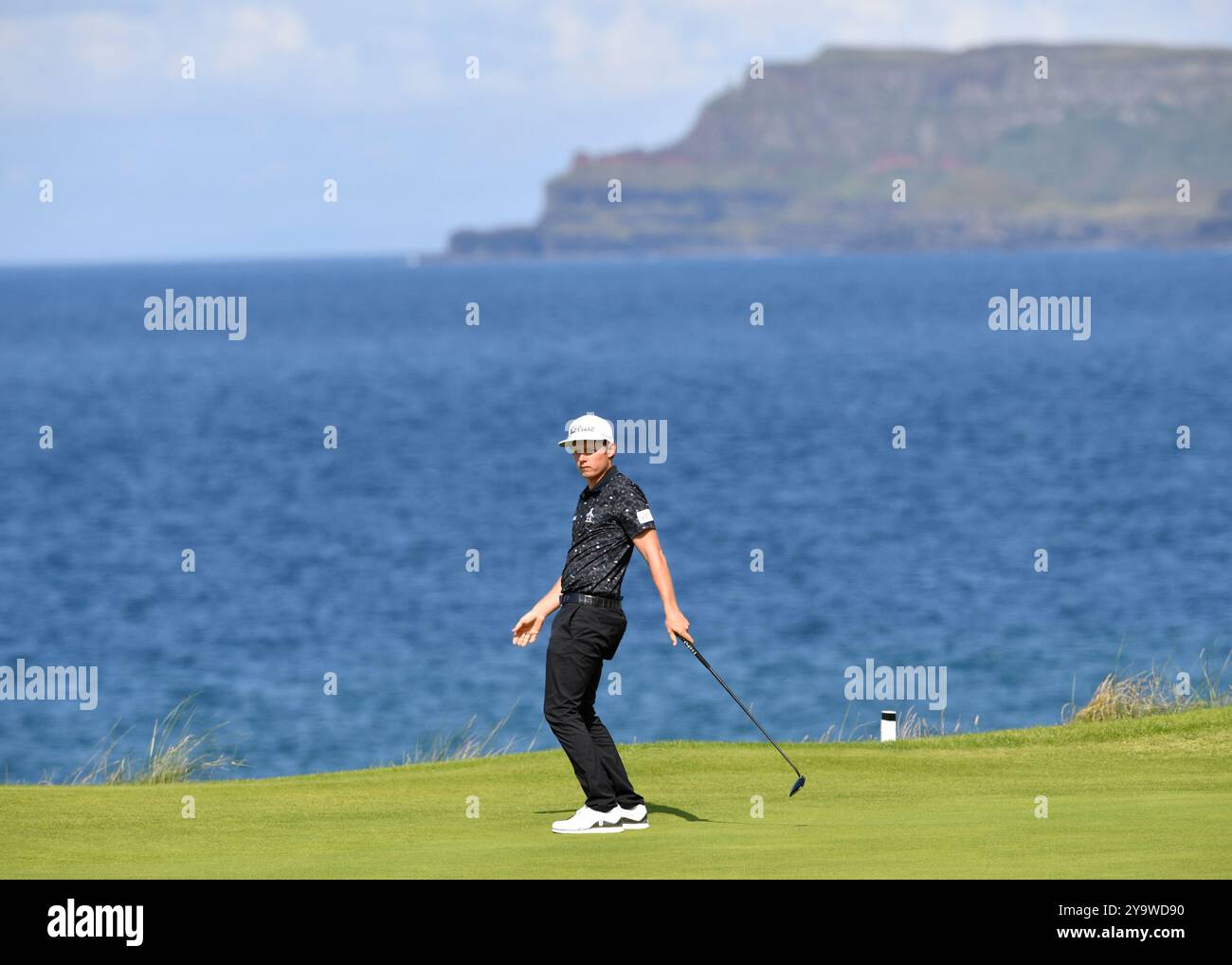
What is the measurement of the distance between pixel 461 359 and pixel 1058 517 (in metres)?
69.9

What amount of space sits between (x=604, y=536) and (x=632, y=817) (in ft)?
5.08

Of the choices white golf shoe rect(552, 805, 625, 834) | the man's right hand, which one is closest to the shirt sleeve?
the man's right hand

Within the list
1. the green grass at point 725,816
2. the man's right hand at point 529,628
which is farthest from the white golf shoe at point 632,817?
the man's right hand at point 529,628

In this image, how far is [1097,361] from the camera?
107812 mm

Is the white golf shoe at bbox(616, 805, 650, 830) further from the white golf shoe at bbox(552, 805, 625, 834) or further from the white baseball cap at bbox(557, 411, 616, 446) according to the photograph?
the white baseball cap at bbox(557, 411, 616, 446)

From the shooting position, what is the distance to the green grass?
9.42m

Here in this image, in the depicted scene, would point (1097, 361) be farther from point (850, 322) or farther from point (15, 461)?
point (15, 461)

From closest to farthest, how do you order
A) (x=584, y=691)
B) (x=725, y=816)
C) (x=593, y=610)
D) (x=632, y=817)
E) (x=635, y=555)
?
1. (x=593, y=610)
2. (x=584, y=691)
3. (x=632, y=817)
4. (x=725, y=816)
5. (x=635, y=555)

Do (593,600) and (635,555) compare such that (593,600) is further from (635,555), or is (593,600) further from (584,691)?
Answer: (635,555)

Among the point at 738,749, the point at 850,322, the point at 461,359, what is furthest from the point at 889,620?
the point at 850,322

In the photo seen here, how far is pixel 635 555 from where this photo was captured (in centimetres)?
5250

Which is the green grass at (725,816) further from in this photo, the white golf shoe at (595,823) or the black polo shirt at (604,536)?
the black polo shirt at (604,536)

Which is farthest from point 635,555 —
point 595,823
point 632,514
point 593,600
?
point 632,514

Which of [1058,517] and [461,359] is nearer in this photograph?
[1058,517]
